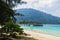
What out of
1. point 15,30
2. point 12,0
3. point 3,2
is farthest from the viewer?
point 12,0

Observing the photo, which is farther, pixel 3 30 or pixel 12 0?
pixel 12 0

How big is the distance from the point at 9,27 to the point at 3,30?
2.05 feet

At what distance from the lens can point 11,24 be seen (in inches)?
651

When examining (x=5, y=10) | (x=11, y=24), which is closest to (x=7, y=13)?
(x=5, y=10)

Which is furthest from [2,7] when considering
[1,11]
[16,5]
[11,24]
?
[16,5]

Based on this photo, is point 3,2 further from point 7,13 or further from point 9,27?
point 9,27

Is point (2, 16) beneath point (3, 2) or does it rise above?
beneath

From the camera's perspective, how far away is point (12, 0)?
19.8m

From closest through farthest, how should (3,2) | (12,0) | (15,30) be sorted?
(15,30), (3,2), (12,0)

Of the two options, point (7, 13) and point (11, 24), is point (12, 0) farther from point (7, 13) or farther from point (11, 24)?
point (11, 24)

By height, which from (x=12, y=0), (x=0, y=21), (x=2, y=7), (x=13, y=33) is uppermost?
(x=12, y=0)

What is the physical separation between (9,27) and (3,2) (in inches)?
103

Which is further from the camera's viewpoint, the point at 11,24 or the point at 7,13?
the point at 7,13

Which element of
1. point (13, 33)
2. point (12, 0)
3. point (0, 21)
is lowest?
point (13, 33)
